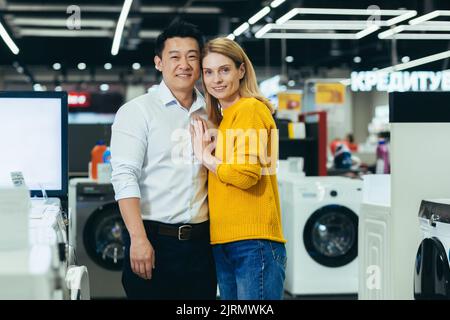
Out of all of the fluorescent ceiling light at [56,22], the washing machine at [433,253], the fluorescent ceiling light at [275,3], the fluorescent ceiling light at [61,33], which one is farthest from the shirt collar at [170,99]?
the fluorescent ceiling light at [61,33]

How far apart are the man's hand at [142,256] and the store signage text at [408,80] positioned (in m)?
8.54

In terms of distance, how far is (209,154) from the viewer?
7.77 ft

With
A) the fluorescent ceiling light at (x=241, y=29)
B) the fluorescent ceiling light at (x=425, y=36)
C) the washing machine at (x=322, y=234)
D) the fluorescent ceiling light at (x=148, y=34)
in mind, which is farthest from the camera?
the fluorescent ceiling light at (x=148, y=34)

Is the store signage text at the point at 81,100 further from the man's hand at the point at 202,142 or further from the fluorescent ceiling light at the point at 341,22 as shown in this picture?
the man's hand at the point at 202,142

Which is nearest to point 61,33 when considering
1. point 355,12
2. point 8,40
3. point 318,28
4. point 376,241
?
point 8,40

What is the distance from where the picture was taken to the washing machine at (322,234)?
5.20 metres

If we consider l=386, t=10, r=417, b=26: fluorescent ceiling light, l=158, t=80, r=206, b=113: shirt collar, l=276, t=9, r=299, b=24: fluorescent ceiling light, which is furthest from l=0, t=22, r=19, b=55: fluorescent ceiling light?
l=158, t=80, r=206, b=113: shirt collar

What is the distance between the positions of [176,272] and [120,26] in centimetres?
1213

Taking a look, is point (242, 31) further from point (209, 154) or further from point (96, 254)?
point (209, 154)

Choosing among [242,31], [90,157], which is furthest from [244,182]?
[242,31]

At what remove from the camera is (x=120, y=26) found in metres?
14.1

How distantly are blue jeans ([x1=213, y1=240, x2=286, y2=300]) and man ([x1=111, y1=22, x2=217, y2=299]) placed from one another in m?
0.12

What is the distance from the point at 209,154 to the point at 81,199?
9.03 feet

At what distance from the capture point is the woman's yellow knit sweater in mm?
2287
